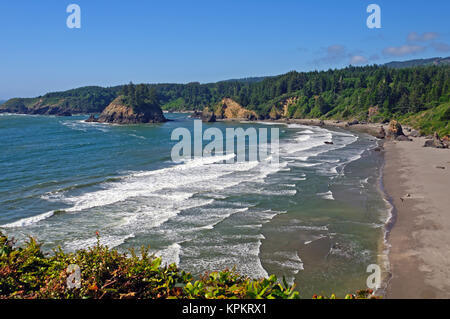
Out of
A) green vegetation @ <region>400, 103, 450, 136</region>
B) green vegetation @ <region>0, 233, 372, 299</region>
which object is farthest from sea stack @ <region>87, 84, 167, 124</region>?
green vegetation @ <region>0, 233, 372, 299</region>

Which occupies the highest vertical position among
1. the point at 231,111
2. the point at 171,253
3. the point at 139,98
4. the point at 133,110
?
the point at 139,98

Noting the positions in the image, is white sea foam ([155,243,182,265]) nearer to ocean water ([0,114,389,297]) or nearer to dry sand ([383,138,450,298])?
ocean water ([0,114,389,297])

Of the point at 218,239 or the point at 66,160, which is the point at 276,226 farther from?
the point at 66,160

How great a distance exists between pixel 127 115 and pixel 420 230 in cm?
11974

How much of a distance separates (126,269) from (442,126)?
77.0 meters

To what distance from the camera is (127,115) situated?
419 feet

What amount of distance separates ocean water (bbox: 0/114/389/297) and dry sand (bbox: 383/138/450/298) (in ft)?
3.54

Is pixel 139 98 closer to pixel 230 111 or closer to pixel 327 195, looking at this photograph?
pixel 230 111

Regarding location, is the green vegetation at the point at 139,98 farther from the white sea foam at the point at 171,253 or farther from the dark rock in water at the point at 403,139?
the white sea foam at the point at 171,253

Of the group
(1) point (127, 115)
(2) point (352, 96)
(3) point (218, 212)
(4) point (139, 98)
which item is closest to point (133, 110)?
(1) point (127, 115)

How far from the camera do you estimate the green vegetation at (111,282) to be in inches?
239

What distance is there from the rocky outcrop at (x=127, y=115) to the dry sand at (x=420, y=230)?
10352 cm

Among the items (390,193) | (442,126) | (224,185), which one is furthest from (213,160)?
(442,126)

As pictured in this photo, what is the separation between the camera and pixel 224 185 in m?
31.2
